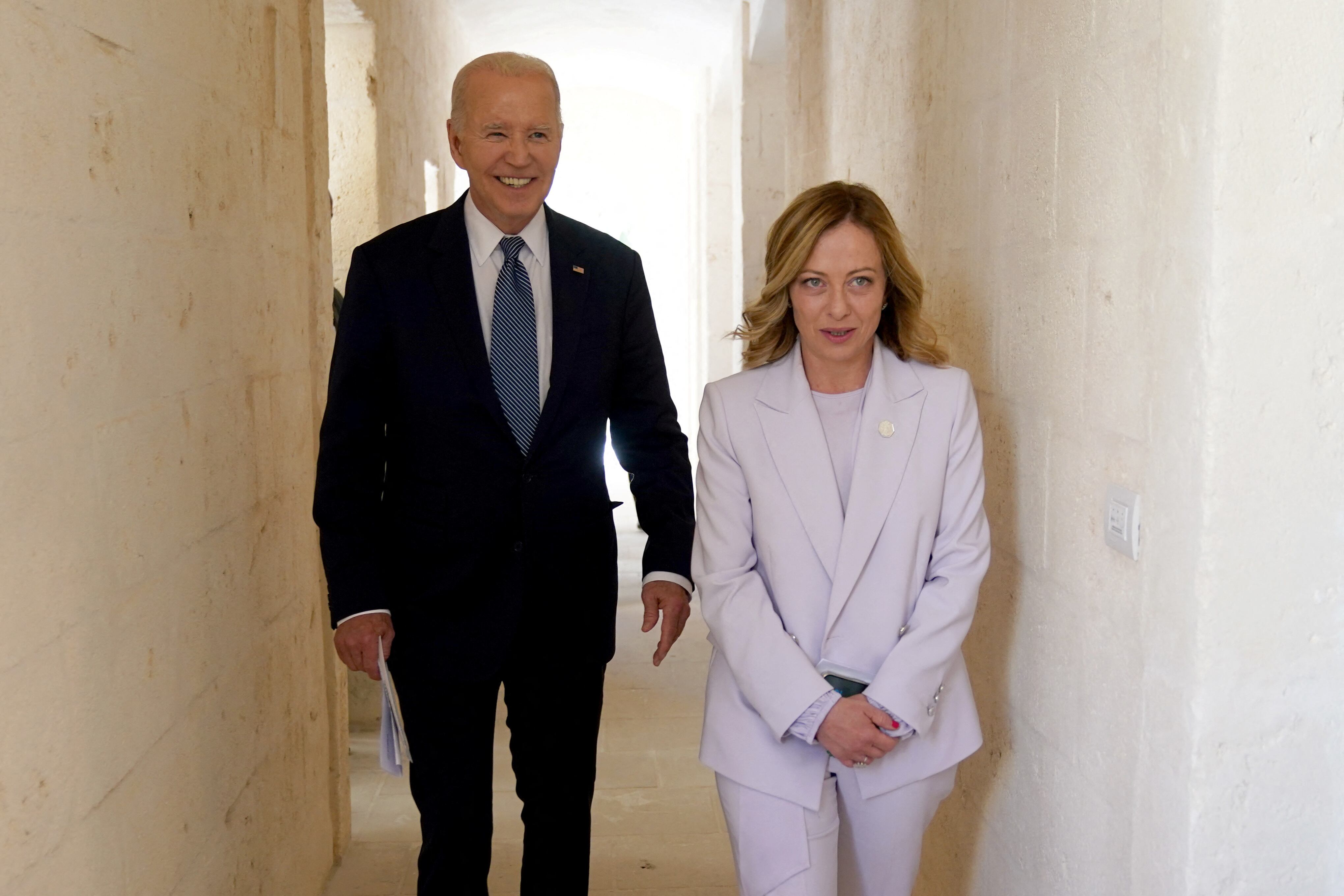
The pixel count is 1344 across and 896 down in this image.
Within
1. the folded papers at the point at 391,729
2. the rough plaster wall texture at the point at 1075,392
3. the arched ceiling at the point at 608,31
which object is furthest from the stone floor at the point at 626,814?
the arched ceiling at the point at 608,31

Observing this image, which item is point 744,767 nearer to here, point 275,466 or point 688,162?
point 275,466

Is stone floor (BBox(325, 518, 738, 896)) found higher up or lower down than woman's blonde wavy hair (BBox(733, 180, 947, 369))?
lower down

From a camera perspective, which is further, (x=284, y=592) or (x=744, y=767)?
(x=284, y=592)

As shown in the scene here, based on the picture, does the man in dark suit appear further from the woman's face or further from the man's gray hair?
the woman's face

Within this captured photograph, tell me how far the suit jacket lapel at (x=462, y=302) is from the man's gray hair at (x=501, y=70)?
0.22 meters

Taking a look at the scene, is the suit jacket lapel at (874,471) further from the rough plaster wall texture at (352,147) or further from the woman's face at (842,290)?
the rough plaster wall texture at (352,147)

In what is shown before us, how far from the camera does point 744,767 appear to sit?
77.4 inches

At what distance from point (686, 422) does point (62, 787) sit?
1090 cm

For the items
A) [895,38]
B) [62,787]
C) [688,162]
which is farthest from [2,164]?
[688,162]

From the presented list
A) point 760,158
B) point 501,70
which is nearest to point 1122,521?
point 501,70

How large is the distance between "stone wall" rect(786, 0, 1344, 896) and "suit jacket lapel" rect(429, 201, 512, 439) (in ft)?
3.23

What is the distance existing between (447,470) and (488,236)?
1.53 feet

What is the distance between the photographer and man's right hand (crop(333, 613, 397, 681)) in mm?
2195

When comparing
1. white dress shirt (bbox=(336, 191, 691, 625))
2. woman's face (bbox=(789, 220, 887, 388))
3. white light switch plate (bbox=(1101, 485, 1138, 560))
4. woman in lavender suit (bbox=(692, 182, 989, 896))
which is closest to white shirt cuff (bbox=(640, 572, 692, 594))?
white dress shirt (bbox=(336, 191, 691, 625))
